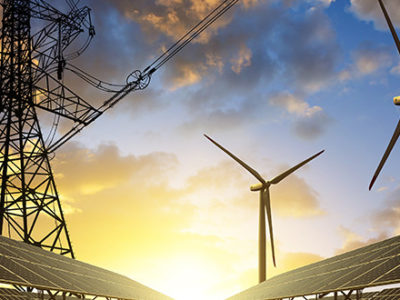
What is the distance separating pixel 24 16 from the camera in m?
54.6

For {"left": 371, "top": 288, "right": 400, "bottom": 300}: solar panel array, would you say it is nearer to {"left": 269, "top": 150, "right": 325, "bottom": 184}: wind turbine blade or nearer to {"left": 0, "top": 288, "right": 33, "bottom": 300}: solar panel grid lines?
{"left": 0, "top": 288, "right": 33, "bottom": 300}: solar panel grid lines

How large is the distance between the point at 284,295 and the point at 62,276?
47.9 feet

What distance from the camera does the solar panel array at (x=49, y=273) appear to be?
25656mm

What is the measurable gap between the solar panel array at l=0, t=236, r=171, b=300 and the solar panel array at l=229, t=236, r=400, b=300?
11784mm

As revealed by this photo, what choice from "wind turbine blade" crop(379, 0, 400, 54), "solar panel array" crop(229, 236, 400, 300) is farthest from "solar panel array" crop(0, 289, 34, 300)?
"wind turbine blade" crop(379, 0, 400, 54)

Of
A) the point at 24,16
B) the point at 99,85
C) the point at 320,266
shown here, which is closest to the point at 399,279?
the point at 320,266

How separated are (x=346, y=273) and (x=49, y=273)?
1786 cm

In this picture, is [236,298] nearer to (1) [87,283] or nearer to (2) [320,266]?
(2) [320,266]

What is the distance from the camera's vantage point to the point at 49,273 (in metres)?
30.2

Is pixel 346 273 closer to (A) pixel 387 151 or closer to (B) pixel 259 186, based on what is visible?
(A) pixel 387 151

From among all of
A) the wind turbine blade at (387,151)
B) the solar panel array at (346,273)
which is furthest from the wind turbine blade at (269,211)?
the wind turbine blade at (387,151)

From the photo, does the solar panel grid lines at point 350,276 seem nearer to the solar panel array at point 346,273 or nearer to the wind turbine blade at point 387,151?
the solar panel array at point 346,273

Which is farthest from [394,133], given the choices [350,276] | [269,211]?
[269,211]

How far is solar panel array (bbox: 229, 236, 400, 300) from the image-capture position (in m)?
26.2
